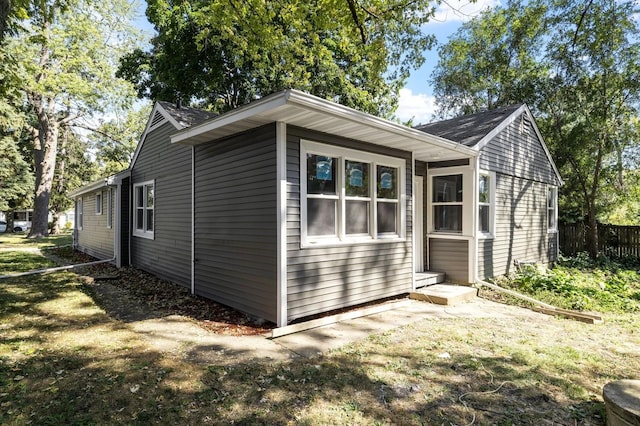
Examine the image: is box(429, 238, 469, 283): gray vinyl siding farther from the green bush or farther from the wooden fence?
the wooden fence

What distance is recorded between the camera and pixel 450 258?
Answer: 815 centimetres

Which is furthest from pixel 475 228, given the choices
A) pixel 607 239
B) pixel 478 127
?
pixel 607 239

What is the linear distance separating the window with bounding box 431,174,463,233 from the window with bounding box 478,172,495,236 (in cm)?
73

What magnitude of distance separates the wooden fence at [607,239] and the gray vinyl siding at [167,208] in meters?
14.1

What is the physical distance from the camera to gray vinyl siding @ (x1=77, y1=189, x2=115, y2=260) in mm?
11571

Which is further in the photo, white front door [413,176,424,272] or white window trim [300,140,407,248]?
white front door [413,176,424,272]

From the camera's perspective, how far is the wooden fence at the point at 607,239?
1264 centimetres

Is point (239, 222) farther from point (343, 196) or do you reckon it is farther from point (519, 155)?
point (519, 155)

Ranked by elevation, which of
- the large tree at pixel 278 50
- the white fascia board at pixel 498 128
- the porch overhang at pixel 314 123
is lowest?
the porch overhang at pixel 314 123

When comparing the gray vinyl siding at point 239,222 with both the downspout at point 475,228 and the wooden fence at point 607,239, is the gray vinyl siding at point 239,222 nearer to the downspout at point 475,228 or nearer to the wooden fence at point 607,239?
the downspout at point 475,228

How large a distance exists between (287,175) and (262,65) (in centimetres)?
657

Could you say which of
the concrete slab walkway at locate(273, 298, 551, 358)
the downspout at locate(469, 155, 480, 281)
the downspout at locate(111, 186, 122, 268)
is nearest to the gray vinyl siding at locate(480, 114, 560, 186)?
the downspout at locate(469, 155, 480, 281)

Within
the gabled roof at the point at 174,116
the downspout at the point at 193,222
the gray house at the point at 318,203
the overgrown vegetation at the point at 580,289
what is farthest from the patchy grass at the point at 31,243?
the overgrown vegetation at the point at 580,289

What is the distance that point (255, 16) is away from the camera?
27.9 ft
